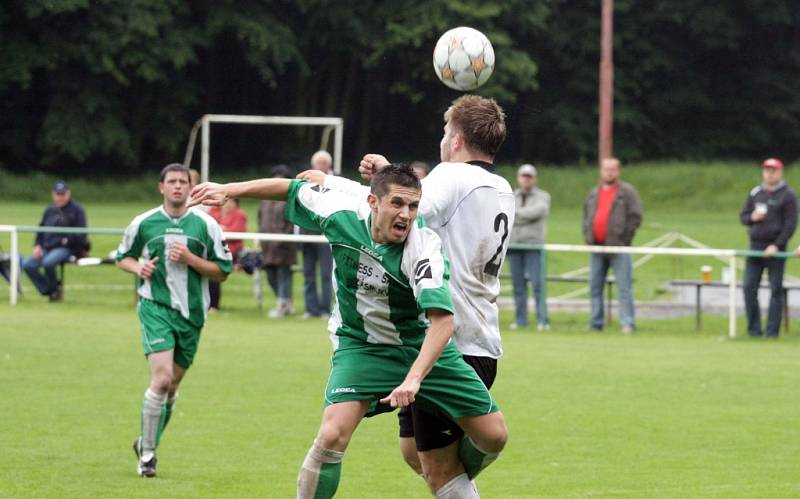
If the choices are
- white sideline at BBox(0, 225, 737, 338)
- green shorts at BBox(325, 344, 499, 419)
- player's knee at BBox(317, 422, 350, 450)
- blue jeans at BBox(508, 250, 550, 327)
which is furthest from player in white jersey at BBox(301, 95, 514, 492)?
blue jeans at BBox(508, 250, 550, 327)

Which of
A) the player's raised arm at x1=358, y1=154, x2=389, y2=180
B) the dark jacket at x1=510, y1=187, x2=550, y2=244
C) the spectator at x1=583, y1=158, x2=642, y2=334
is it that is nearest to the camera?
the player's raised arm at x1=358, y1=154, x2=389, y2=180

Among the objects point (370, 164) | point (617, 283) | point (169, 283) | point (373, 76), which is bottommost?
point (617, 283)

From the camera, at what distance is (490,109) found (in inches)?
235

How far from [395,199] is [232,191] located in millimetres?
678

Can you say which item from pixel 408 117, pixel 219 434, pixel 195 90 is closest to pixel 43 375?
pixel 219 434

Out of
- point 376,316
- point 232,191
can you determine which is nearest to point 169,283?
point 232,191

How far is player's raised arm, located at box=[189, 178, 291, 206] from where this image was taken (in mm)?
5625

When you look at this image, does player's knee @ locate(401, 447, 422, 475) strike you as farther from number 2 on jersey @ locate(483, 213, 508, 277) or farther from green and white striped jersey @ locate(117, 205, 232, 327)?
green and white striped jersey @ locate(117, 205, 232, 327)

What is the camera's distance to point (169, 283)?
8.20 m

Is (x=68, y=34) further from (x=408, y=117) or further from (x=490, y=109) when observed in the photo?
(x=490, y=109)

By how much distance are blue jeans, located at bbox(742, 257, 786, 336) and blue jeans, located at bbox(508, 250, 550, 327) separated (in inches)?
89.9

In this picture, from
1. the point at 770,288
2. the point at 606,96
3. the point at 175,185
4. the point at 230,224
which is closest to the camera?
the point at 175,185

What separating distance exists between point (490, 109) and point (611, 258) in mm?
10137

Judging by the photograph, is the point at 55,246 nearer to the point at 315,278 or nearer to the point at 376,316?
the point at 315,278
